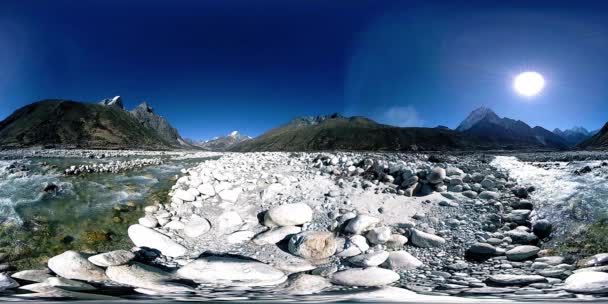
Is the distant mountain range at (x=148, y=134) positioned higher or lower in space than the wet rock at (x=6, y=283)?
higher

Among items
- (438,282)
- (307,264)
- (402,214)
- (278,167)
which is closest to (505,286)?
(438,282)

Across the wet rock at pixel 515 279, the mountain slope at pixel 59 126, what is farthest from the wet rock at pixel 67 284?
the mountain slope at pixel 59 126

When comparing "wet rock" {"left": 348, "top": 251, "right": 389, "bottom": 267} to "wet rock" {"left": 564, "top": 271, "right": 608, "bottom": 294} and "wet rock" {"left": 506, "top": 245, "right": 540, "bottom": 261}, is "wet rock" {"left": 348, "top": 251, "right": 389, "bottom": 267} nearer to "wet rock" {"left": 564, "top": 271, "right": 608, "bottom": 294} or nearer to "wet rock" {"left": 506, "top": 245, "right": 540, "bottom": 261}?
"wet rock" {"left": 506, "top": 245, "right": 540, "bottom": 261}

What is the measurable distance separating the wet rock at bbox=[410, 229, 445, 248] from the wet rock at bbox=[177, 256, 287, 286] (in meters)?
2.57

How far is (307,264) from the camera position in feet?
17.0

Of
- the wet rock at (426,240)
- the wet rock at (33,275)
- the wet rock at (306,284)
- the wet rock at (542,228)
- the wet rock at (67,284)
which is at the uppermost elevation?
the wet rock at (542,228)

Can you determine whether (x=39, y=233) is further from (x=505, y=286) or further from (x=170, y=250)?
(x=505, y=286)

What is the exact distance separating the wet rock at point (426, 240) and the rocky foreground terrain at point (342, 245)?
2cm

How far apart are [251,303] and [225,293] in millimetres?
443

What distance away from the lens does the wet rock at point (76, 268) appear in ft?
14.4

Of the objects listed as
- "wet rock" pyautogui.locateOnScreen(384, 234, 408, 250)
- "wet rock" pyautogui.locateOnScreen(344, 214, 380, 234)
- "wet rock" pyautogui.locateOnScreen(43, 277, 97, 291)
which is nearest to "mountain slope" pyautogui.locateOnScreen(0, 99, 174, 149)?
"wet rock" pyautogui.locateOnScreen(43, 277, 97, 291)

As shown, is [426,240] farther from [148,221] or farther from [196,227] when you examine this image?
[148,221]

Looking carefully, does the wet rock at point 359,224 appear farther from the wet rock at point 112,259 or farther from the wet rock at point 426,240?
the wet rock at point 112,259

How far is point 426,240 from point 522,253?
1.42 meters
